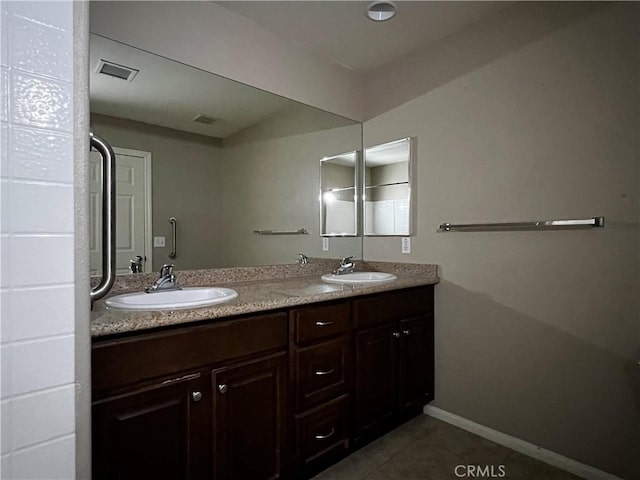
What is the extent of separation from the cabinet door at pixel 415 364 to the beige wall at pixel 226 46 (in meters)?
1.59

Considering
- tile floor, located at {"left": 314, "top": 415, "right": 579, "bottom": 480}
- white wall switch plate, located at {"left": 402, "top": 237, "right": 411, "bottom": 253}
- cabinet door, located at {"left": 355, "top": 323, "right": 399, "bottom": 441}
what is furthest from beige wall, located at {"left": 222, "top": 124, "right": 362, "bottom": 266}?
tile floor, located at {"left": 314, "top": 415, "right": 579, "bottom": 480}

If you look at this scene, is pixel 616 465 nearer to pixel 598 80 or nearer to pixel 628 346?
pixel 628 346

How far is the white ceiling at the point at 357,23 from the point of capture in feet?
6.18

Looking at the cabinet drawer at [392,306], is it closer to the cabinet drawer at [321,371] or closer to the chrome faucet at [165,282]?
the cabinet drawer at [321,371]

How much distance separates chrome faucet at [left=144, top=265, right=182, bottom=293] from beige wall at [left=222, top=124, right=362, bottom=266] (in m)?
0.35

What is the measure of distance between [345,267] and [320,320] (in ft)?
2.69

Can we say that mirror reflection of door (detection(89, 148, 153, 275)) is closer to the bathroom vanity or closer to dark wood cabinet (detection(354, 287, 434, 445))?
the bathroom vanity

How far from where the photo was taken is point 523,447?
5.99 ft

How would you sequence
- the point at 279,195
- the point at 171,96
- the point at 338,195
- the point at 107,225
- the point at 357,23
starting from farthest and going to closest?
the point at 338,195
the point at 279,195
the point at 357,23
the point at 171,96
the point at 107,225

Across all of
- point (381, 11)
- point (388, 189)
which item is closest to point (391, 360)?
point (388, 189)

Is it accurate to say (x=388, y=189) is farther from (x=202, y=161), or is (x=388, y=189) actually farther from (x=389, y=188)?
(x=202, y=161)

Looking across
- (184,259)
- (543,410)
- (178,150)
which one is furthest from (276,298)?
(543,410)

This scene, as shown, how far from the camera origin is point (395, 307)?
1.97 m

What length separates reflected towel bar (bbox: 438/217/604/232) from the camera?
158cm
